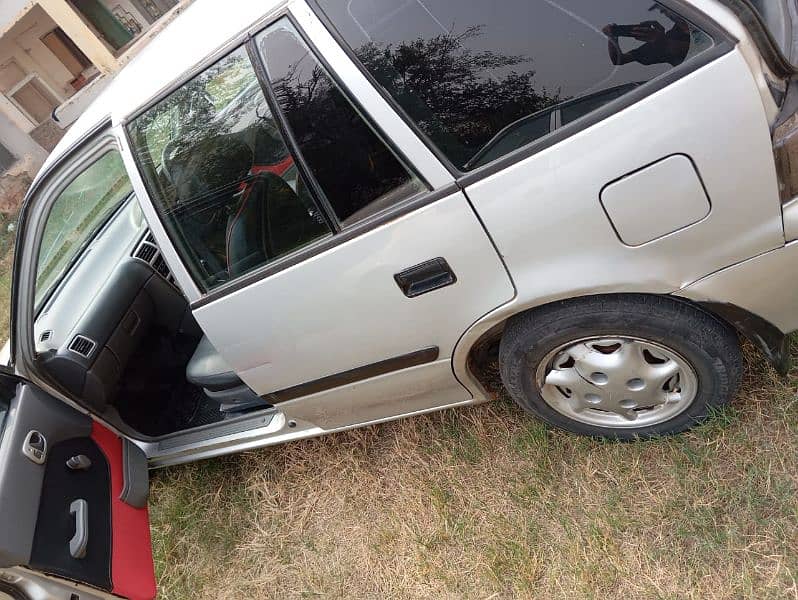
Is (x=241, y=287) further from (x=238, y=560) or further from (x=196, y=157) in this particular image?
(x=238, y=560)

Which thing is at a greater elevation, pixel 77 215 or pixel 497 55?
pixel 77 215

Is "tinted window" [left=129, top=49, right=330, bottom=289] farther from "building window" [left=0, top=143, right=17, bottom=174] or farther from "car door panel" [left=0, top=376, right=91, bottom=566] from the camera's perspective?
"building window" [left=0, top=143, right=17, bottom=174]

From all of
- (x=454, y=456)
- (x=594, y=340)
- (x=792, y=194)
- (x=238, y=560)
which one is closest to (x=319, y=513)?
(x=238, y=560)

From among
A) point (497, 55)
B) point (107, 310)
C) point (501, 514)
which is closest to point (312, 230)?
point (497, 55)

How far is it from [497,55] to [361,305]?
0.81m

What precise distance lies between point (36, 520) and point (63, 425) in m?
0.45

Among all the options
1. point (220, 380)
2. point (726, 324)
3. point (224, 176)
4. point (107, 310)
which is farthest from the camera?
point (107, 310)

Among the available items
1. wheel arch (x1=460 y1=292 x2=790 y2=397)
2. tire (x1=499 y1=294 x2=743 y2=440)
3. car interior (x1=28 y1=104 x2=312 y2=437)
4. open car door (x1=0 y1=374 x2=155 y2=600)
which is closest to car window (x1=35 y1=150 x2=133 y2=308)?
car interior (x1=28 y1=104 x2=312 y2=437)

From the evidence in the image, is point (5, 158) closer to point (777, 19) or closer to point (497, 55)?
point (497, 55)

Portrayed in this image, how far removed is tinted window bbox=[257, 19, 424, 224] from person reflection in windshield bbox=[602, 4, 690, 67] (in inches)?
23.7

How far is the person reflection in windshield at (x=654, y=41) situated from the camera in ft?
4.77

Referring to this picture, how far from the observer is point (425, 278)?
5.89ft

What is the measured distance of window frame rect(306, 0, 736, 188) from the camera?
1421mm

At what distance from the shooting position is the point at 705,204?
1.51m
